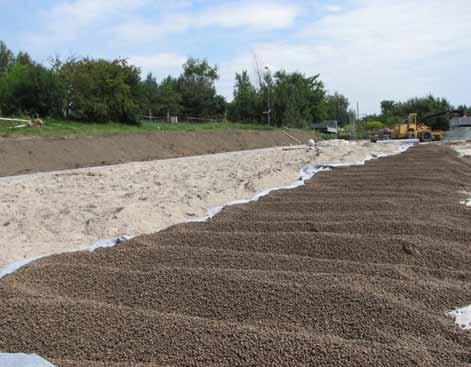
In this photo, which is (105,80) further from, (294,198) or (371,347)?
(371,347)

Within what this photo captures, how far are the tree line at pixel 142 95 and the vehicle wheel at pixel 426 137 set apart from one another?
13157mm

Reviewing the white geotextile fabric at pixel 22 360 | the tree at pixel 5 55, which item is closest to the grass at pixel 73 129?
the white geotextile fabric at pixel 22 360

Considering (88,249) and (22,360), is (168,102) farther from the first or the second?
(22,360)

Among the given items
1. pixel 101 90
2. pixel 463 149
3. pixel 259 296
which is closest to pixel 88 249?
pixel 259 296

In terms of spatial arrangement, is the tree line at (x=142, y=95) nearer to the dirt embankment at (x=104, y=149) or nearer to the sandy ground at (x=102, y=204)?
the dirt embankment at (x=104, y=149)

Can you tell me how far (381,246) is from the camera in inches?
148

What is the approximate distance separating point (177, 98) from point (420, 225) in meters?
34.1

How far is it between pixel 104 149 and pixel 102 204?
31.9 feet

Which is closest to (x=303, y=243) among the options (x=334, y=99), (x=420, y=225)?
(x=420, y=225)

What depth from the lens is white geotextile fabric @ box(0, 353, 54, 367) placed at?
215 centimetres

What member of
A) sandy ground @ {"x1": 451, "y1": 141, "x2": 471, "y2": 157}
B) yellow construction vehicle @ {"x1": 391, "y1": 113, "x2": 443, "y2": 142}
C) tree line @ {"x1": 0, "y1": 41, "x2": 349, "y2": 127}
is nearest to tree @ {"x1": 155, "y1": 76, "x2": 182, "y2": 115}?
tree line @ {"x1": 0, "y1": 41, "x2": 349, "y2": 127}

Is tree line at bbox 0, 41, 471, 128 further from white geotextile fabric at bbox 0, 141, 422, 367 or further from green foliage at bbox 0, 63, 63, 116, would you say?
white geotextile fabric at bbox 0, 141, 422, 367

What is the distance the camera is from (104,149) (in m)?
15.2

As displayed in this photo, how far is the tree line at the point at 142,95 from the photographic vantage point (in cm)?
1805
